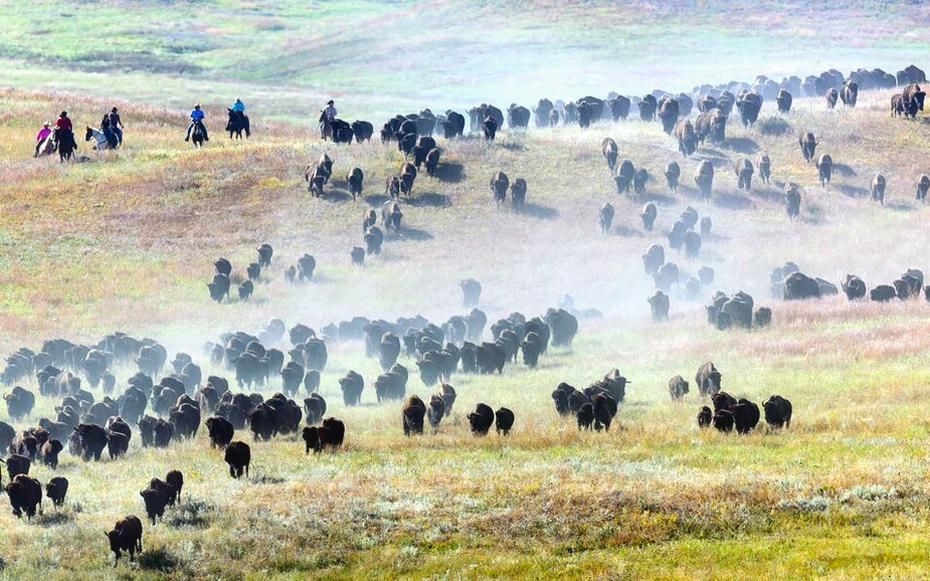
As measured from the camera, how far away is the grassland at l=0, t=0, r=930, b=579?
22891 mm

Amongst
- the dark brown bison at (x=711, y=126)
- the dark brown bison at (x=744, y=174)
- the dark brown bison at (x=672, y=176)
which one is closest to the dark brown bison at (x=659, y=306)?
the dark brown bison at (x=672, y=176)

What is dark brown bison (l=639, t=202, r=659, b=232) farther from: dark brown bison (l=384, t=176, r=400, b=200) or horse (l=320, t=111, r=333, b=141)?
horse (l=320, t=111, r=333, b=141)

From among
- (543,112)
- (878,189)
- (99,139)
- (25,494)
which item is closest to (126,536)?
(25,494)

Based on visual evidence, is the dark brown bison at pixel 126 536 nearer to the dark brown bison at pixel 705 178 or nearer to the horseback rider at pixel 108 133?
the dark brown bison at pixel 705 178

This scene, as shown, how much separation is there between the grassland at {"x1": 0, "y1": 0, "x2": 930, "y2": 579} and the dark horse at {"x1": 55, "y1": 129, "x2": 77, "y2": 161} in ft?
2.78

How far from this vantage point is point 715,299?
47812 millimetres

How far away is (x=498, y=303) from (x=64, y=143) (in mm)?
27955

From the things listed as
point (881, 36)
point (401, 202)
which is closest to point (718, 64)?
point (881, 36)

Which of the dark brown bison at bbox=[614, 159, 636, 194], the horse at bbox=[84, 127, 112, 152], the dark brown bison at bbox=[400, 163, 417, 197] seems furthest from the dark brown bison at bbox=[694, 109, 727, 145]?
the horse at bbox=[84, 127, 112, 152]

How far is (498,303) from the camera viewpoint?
186ft

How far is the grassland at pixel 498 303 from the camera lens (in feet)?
75.1

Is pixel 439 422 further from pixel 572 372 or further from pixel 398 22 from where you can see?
pixel 398 22

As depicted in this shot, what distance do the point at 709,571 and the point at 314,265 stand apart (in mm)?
40347

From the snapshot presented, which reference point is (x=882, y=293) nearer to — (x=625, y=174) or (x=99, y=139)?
(x=625, y=174)
